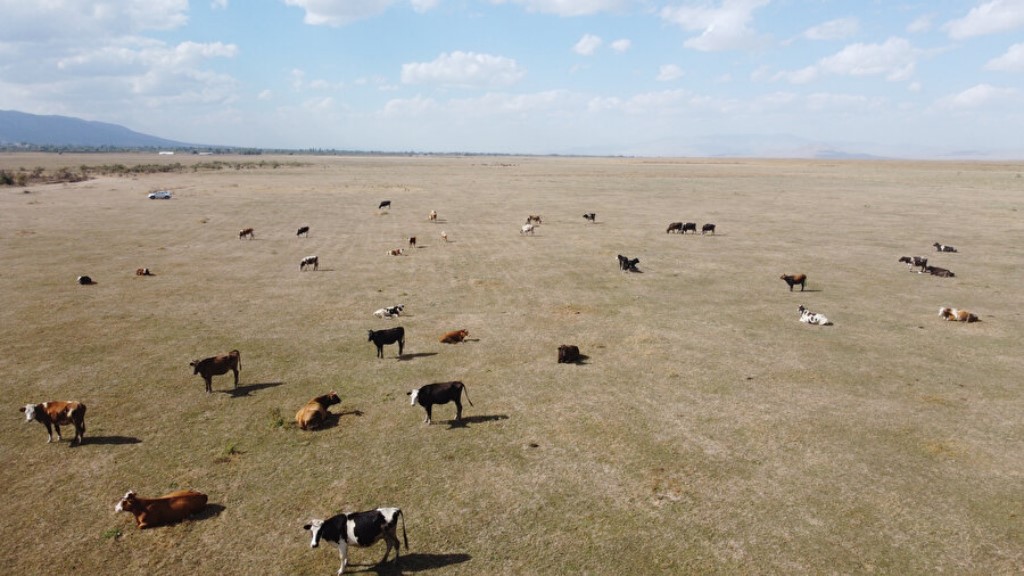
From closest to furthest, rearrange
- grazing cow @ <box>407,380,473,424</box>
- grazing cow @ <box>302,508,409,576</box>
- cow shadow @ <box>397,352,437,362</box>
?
grazing cow @ <box>302,508,409,576</box> → grazing cow @ <box>407,380,473,424</box> → cow shadow @ <box>397,352,437,362</box>

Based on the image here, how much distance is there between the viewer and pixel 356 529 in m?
9.19

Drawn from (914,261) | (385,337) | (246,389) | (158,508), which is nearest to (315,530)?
(158,508)

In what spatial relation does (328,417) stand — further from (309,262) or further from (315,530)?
(309,262)

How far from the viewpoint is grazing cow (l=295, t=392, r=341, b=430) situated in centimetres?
1364

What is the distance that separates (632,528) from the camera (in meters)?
10.2

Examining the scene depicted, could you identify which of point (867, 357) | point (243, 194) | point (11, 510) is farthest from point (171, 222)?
point (867, 357)

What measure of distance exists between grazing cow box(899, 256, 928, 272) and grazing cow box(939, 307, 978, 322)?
31.4 feet

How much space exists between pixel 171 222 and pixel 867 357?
1991 inches

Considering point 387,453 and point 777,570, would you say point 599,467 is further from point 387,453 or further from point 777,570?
point 387,453

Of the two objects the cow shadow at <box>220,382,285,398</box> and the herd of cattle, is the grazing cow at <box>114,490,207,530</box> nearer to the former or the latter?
the herd of cattle

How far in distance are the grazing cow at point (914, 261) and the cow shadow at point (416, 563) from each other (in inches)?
1258

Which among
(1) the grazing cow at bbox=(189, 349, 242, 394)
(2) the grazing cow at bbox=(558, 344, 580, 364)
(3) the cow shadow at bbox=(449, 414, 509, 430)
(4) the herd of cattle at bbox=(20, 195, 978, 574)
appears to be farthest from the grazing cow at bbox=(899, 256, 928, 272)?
(1) the grazing cow at bbox=(189, 349, 242, 394)

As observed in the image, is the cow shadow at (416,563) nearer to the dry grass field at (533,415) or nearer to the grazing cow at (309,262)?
the dry grass field at (533,415)

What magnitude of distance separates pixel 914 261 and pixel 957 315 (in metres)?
11.2
